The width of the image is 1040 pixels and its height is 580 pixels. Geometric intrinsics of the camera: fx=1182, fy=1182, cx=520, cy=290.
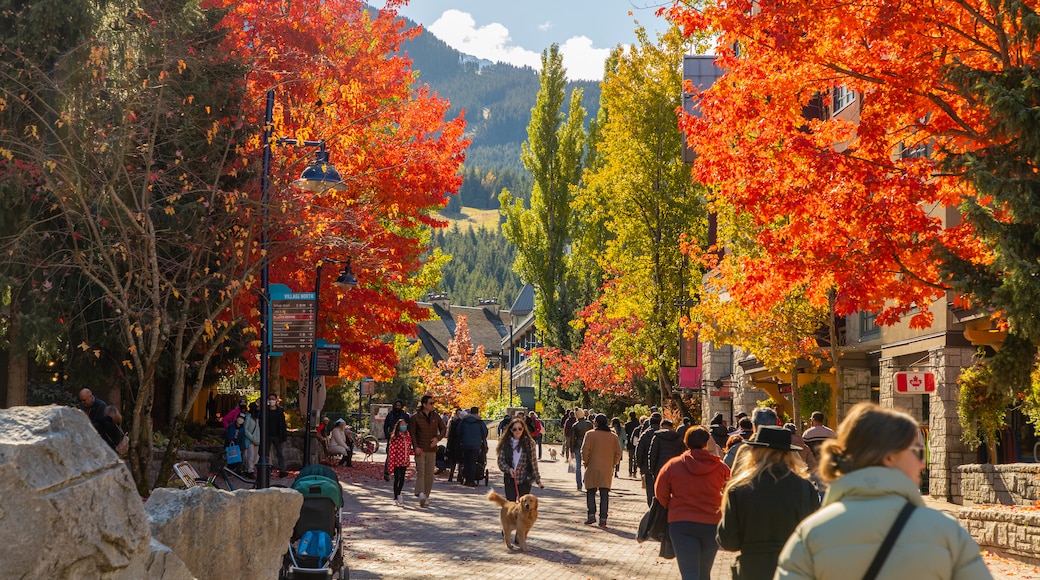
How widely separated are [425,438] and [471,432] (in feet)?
18.8

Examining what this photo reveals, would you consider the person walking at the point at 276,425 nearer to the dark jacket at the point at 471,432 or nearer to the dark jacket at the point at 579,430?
the dark jacket at the point at 471,432

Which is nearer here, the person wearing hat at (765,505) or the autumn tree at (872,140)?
the person wearing hat at (765,505)

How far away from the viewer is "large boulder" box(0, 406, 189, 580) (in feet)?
18.3

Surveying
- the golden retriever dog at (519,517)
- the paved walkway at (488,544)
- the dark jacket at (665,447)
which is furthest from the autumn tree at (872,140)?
the golden retriever dog at (519,517)

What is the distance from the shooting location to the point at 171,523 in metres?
8.50

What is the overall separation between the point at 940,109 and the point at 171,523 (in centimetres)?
1080

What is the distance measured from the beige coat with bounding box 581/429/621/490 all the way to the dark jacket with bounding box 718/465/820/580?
11287 millimetres

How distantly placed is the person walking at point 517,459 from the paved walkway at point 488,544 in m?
0.73

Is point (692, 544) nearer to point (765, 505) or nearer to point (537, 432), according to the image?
point (765, 505)

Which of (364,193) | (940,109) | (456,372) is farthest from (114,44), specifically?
(456,372)

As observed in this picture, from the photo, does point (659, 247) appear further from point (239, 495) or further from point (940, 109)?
point (239, 495)

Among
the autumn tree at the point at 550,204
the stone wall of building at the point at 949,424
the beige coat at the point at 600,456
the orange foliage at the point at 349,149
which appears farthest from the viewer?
the autumn tree at the point at 550,204

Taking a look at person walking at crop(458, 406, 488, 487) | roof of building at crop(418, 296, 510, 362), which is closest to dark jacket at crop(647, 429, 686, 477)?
person walking at crop(458, 406, 488, 487)

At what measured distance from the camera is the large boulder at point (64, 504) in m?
5.59
